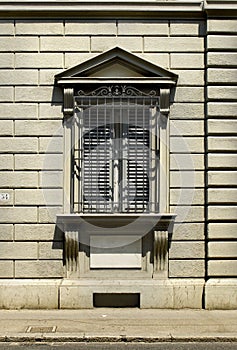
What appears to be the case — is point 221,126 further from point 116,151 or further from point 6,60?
point 6,60

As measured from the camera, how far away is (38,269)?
33.3 ft

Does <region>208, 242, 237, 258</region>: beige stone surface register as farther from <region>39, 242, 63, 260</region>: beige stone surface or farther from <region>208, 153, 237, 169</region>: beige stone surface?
<region>39, 242, 63, 260</region>: beige stone surface

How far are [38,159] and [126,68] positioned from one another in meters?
2.24

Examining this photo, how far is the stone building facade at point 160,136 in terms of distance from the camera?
1009 cm

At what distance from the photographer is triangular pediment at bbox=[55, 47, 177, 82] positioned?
1016cm

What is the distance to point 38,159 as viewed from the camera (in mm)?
10211

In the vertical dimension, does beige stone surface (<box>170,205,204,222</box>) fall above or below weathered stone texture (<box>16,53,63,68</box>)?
below

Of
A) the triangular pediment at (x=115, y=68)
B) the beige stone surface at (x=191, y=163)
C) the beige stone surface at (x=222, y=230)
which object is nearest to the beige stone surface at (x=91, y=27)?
the triangular pediment at (x=115, y=68)

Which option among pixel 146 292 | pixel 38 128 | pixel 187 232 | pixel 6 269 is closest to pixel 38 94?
pixel 38 128

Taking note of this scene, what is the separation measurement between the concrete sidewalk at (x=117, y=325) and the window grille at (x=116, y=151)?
183 cm

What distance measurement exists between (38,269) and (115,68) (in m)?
3.80

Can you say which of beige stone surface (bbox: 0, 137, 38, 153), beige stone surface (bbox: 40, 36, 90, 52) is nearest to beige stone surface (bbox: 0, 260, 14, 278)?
beige stone surface (bbox: 0, 137, 38, 153)

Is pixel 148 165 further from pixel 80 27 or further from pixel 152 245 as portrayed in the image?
pixel 80 27

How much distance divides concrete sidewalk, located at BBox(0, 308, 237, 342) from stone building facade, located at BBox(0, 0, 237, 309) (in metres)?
0.36
